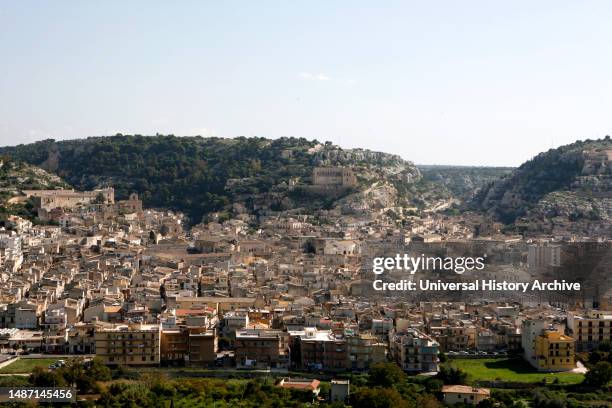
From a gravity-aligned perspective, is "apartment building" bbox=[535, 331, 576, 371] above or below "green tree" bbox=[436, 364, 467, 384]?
above

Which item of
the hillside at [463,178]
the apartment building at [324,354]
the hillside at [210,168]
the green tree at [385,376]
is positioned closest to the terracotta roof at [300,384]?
the green tree at [385,376]

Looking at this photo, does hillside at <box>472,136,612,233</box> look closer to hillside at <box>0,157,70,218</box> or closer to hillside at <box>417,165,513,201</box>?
hillside at <box>417,165,513,201</box>

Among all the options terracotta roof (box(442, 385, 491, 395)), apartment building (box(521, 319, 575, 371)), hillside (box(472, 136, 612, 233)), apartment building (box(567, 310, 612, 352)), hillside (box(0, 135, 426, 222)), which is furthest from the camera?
hillside (box(0, 135, 426, 222))

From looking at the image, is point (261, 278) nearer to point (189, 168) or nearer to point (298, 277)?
point (298, 277)

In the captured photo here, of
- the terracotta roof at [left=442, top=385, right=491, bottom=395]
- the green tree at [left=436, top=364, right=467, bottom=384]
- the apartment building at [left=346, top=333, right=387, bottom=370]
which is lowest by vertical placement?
the terracotta roof at [left=442, top=385, right=491, bottom=395]

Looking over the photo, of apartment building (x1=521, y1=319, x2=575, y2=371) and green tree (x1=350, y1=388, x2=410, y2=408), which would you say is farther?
apartment building (x1=521, y1=319, x2=575, y2=371)

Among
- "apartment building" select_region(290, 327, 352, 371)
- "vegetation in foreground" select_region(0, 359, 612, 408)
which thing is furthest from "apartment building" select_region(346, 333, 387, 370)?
"vegetation in foreground" select_region(0, 359, 612, 408)

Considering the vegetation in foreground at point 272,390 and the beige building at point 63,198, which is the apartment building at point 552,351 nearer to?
the vegetation in foreground at point 272,390
